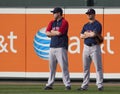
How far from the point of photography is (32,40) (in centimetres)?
1825

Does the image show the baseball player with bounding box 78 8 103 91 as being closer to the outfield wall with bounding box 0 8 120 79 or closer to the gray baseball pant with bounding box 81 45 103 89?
the gray baseball pant with bounding box 81 45 103 89

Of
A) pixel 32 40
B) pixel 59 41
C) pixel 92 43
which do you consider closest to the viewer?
pixel 92 43

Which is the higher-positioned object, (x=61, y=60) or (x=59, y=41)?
(x=59, y=41)

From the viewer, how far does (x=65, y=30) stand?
565 inches

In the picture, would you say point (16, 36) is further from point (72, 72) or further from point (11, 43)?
point (72, 72)

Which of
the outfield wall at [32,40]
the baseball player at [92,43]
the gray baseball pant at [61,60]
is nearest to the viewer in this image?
the baseball player at [92,43]

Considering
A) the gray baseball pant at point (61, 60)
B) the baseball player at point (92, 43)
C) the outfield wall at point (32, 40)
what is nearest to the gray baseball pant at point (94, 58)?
the baseball player at point (92, 43)

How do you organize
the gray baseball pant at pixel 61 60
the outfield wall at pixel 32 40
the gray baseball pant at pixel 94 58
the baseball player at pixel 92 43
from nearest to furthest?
the baseball player at pixel 92 43 → the gray baseball pant at pixel 94 58 → the gray baseball pant at pixel 61 60 → the outfield wall at pixel 32 40

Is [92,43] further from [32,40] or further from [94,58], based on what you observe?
[32,40]

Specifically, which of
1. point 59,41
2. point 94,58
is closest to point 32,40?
point 59,41

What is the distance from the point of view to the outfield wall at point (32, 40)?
18.0 metres

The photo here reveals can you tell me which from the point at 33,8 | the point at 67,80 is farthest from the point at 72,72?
the point at 67,80

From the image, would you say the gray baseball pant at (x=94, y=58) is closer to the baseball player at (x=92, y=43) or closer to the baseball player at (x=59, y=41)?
the baseball player at (x=92, y=43)

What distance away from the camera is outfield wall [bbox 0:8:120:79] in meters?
18.0
